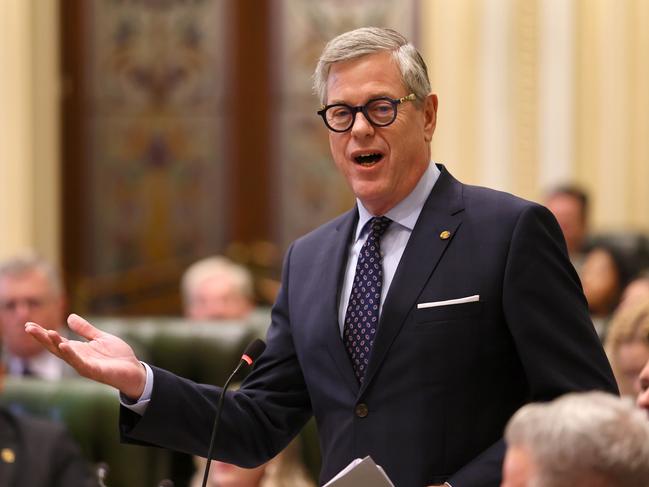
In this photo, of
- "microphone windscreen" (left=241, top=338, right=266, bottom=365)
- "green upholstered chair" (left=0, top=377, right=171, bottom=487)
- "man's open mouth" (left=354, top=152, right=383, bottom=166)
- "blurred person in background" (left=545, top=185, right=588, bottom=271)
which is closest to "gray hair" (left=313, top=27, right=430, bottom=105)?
"man's open mouth" (left=354, top=152, right=383, bottom=166)

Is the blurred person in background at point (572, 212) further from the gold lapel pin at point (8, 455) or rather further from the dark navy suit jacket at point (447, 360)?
the dark navy suit jacket at point (447, 360)

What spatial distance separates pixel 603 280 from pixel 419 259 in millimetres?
4267

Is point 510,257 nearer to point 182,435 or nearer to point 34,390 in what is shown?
point 182,435

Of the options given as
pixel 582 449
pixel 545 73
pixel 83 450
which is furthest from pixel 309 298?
pixel 545 73

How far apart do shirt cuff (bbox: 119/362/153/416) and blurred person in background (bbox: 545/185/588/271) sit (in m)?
4.53

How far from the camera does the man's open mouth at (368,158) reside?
2297mm

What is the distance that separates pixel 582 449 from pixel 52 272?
412cm

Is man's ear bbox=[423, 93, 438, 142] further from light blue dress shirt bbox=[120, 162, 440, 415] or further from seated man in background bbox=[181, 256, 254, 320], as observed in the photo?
seated man in background bbox=[181, 256, 254, 320]

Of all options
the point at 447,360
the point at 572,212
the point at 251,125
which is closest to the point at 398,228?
the point at 447,360

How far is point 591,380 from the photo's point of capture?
2154 millimetres

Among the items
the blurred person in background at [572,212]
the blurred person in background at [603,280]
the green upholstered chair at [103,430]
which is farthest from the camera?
the blurred person in background at [572,212]

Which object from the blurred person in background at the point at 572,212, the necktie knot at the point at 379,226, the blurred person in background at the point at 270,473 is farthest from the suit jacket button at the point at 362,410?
the blurred person in background at the point at 572,212

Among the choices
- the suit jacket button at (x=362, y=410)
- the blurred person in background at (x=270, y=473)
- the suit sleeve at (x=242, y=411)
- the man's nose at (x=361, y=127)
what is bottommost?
the blurred person in background at (x=270, y=473)

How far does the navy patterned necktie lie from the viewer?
2.30 metres
